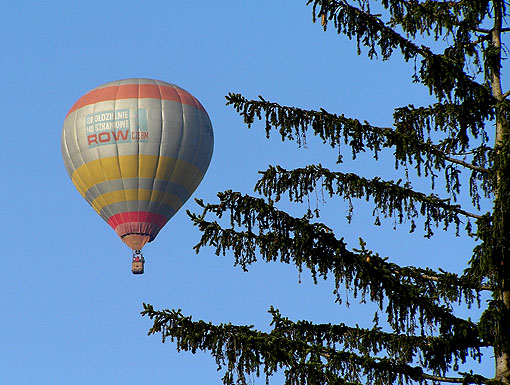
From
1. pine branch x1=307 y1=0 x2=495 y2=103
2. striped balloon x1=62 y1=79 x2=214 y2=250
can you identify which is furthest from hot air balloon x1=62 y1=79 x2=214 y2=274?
pine branch x1=307 y1=0 x2=495 y2=103

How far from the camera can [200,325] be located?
12523mm

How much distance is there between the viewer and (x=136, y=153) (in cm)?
5025

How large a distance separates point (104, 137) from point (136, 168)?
80.7 inches

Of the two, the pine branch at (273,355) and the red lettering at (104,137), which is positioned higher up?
the red lettering at (104,137)

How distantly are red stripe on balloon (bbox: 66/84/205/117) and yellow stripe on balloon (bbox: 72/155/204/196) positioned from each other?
3142 millimetres

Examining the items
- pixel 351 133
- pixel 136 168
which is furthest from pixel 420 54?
pixel 136 168

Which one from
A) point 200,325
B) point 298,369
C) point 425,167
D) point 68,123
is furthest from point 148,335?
point 68,123

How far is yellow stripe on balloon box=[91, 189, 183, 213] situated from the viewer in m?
50.5

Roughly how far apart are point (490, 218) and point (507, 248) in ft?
1.29

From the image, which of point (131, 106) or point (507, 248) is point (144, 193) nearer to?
point (131, 106)

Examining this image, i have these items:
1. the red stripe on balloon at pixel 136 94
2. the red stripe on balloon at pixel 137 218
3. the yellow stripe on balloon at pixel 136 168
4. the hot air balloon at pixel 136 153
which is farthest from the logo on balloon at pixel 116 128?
the red stripe on balloon at pixel 137 218

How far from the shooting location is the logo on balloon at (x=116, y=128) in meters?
50.4

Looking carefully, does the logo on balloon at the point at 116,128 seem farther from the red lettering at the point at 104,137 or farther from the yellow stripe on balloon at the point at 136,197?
the yellow stripe on balloon at the point at 136,197

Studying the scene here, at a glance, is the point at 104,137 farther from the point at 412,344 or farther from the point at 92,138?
the point at 412,344
